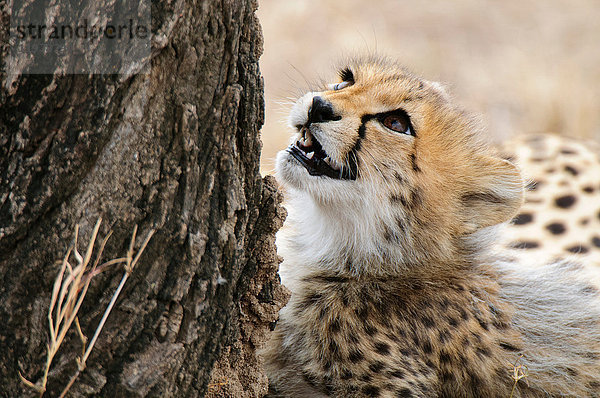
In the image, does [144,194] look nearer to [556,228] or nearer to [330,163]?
[330,163]

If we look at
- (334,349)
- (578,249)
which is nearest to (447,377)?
(334,349)

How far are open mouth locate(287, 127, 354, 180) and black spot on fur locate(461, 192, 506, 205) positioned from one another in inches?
19.5

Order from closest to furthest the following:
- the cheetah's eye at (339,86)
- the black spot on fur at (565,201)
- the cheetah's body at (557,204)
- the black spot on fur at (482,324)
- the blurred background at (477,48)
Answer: the black spot on fur at (482,324)
the cheetah's eye at (339,86)
the cheetah's body at (557,204)
the black spot on fur at (565,201)
the blurred background at (477,48)

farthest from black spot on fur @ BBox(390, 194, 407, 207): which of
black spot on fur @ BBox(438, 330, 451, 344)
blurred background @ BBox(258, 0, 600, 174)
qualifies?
blurred background @ BBox(258, 0, 600, 174)

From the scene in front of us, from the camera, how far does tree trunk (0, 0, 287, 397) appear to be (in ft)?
4.78

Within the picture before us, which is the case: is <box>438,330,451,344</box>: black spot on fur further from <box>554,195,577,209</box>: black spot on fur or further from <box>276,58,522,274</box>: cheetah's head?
<box>554,195,577,209</box>: black spot on fur

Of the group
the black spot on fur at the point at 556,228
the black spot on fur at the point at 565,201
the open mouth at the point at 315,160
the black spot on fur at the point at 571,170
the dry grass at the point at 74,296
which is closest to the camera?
the dry grass at the point at 74,296

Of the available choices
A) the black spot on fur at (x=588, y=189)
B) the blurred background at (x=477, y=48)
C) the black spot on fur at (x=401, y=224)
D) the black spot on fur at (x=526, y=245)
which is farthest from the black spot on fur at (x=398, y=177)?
the blurred background at (x=477, y=48)

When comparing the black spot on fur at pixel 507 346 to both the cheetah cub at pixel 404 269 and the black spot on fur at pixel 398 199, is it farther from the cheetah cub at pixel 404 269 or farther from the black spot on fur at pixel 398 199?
the black spot on fur at pixel 398 199

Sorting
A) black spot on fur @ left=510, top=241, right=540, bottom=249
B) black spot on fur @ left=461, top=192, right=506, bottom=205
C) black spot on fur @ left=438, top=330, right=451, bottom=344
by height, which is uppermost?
black spot on fur @ left=510, top=241, right=540, bottom=249

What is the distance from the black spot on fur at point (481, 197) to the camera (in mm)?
2500


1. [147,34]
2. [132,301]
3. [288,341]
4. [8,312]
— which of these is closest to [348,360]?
[288,341]

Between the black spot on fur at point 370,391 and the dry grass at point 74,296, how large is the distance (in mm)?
927

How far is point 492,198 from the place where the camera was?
251cm
